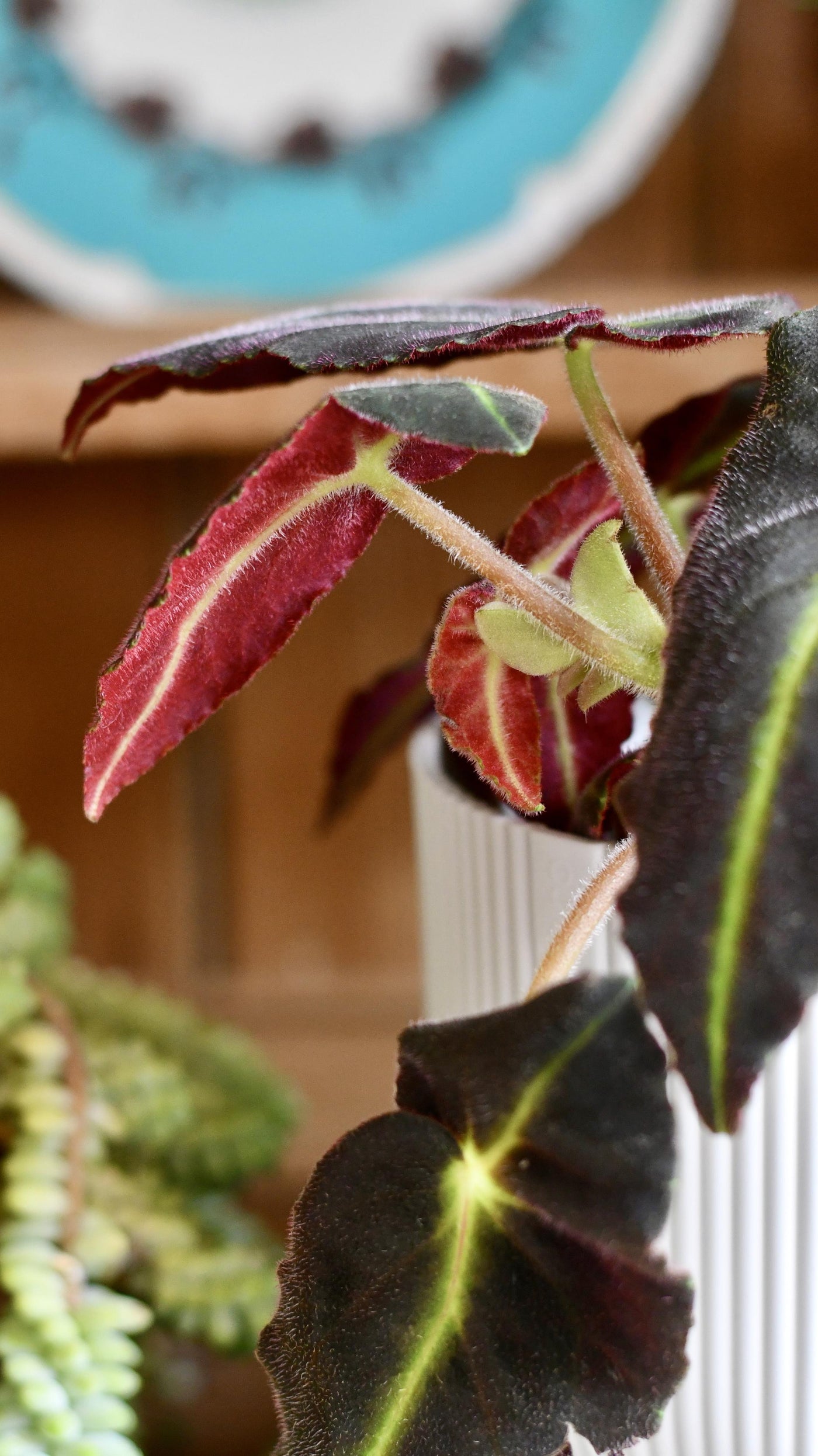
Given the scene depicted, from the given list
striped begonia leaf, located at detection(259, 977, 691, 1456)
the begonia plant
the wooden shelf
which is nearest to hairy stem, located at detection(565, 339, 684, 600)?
the begonia plant

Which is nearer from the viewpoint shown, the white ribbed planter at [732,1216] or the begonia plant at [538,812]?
the begonia plant at [538,812]

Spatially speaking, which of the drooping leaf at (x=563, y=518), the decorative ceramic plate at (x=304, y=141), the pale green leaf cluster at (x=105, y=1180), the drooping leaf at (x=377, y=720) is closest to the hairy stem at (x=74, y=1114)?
the pale green leaf cluster at (x=105, y=1180)

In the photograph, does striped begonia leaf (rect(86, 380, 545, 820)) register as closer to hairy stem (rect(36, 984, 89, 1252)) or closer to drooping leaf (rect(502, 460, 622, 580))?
drooping leaf (rect(502, 460, 622, 580))

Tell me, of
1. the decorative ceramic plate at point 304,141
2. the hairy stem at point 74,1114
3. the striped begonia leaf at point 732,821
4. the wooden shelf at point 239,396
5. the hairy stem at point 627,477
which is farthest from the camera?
the decorative ceramic plate at point 304,141

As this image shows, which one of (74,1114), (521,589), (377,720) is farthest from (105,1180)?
(521,589)

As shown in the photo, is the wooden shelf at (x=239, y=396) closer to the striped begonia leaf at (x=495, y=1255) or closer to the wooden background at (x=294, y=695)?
the wooden background at (x=294, y=695)

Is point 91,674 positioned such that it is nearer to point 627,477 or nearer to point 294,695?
point 294,695
